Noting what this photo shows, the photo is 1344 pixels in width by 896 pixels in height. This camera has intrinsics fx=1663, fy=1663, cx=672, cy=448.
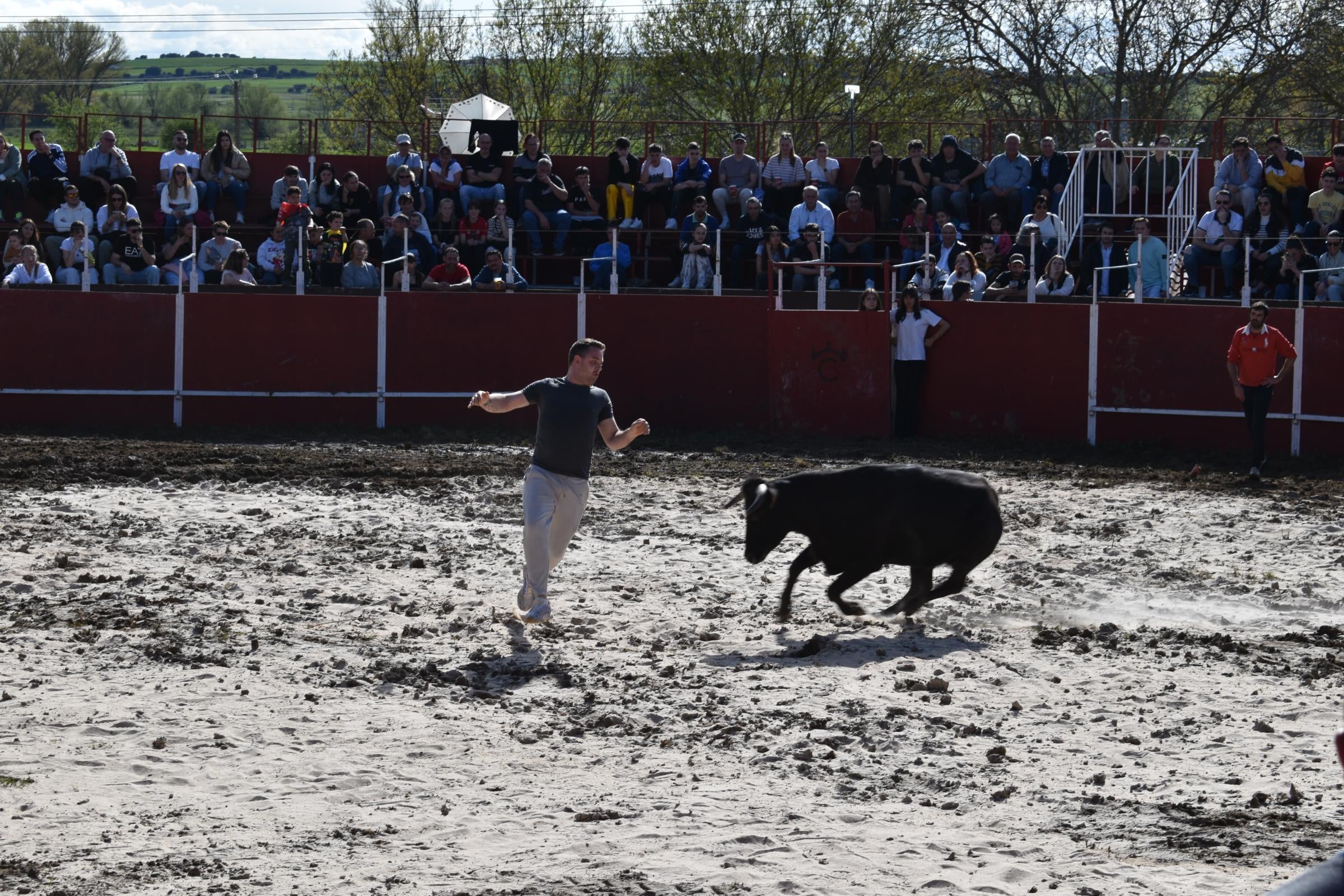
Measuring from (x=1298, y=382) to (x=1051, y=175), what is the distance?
476 cm

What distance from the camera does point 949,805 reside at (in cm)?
592

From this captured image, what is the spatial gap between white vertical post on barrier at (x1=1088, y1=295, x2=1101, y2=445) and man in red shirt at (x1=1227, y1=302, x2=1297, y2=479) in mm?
2681

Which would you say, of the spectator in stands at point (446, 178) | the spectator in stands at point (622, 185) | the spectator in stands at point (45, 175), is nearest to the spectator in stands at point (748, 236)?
the spectator in stands at point (622, 185)

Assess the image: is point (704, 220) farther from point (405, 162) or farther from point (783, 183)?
point (405, 162)

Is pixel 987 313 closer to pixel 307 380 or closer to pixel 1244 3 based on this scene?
pixel 307 380

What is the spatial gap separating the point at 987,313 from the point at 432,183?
7.58 m

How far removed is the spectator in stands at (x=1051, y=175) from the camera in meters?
20.0

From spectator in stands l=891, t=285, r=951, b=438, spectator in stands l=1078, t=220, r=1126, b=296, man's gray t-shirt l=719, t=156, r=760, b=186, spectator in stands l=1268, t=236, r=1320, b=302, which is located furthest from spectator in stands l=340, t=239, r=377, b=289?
spectator in stands l=1268, t=236, r=1320, b=302

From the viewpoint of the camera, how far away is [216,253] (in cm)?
1923

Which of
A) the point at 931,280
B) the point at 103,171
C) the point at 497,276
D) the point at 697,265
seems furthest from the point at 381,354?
the point at 931,280

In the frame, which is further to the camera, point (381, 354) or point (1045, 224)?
point (1045, 224)

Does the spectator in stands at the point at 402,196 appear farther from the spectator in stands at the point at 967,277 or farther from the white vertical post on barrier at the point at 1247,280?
the white vertical post on barrier at the point at 1247,280

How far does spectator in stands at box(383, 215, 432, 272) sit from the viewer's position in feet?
63.1

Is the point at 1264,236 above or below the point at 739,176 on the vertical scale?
below
